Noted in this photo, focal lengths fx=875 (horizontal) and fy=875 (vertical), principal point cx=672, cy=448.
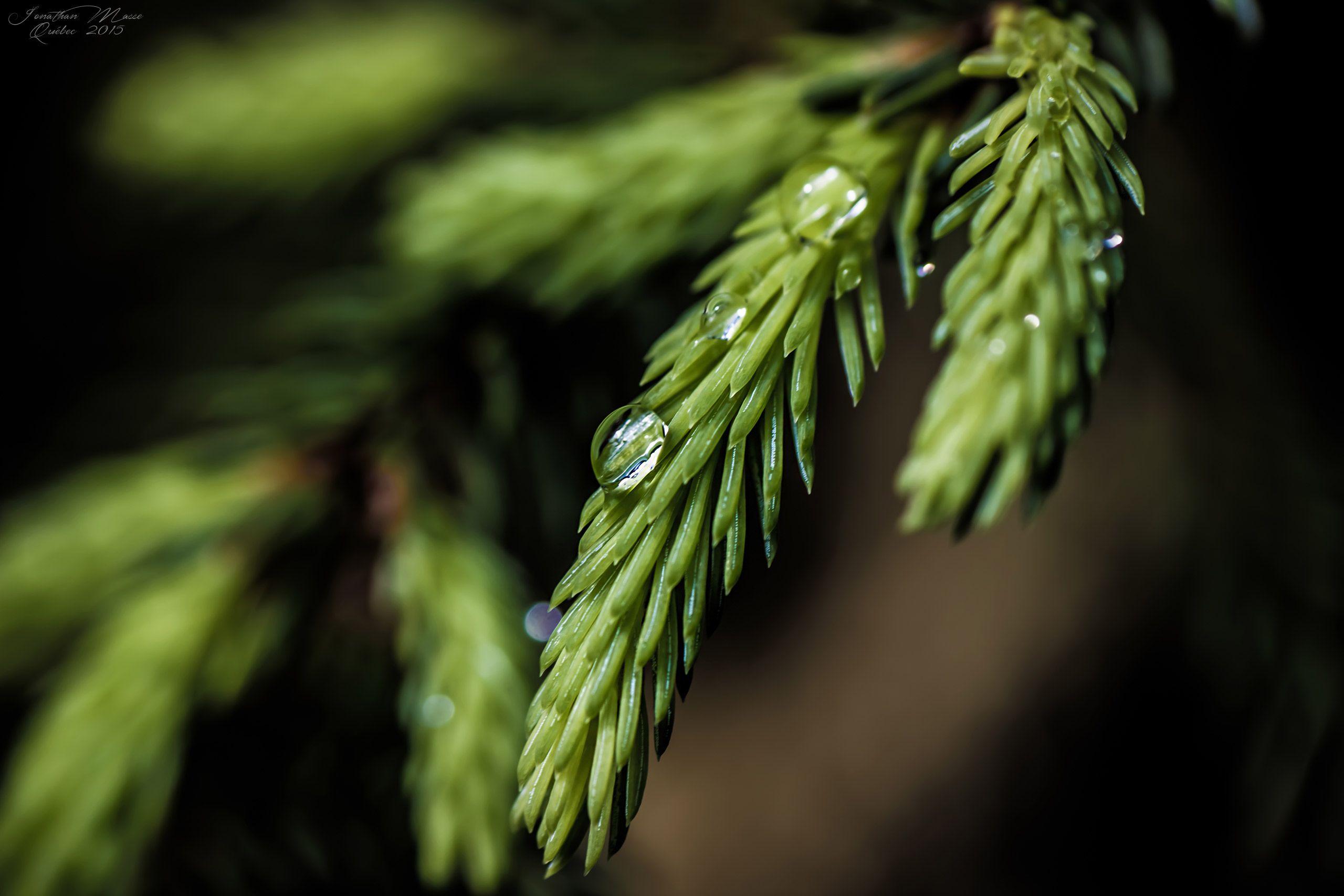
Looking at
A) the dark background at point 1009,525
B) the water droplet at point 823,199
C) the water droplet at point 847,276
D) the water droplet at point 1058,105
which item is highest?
the water droplet at point 1058,105

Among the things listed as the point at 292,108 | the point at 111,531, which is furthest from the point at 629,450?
the point at 292,108

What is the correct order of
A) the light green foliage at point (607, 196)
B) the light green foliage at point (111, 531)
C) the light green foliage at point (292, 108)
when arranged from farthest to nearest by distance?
the light green foliage at point (292, 108) < the light green foliage at point (111, 531) < the light green foliage at point (607, 196)

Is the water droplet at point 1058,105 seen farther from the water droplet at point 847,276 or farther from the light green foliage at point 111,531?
the light green foliage at point 111,531

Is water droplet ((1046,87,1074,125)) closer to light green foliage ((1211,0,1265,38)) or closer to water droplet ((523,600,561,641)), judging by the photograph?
light green foliage ((1211,0,1265,38))

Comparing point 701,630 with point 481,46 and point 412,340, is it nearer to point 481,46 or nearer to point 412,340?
point 412,340

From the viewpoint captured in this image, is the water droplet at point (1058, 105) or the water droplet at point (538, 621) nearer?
the water droplet at point (1058, 105)

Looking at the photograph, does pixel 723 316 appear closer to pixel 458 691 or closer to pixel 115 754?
pixel 458 691

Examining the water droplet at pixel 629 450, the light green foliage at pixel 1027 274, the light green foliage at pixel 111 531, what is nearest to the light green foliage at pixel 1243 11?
the light green foliage at pixel 1027 274
